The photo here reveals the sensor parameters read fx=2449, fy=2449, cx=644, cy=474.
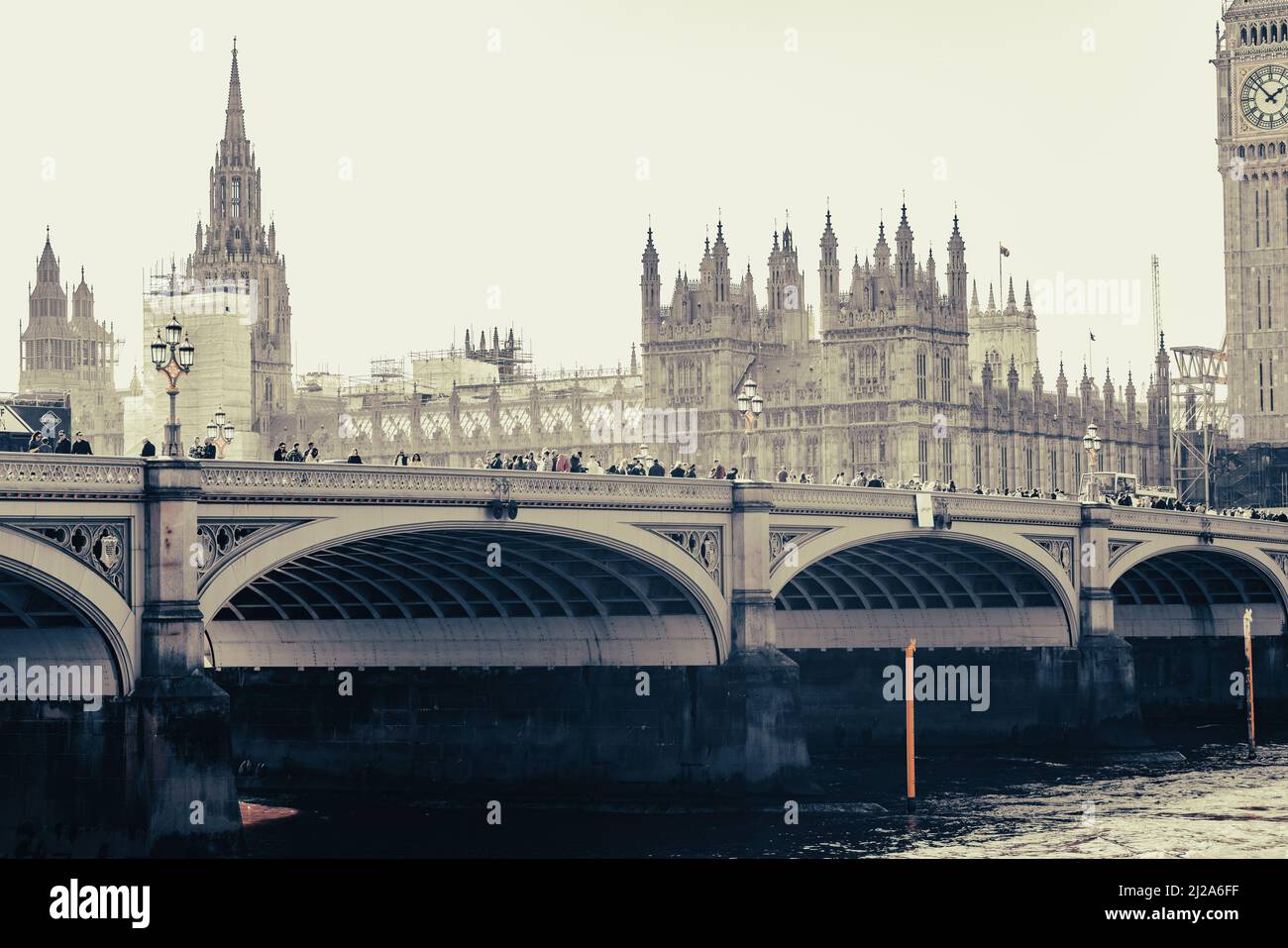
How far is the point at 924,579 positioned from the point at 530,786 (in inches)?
788

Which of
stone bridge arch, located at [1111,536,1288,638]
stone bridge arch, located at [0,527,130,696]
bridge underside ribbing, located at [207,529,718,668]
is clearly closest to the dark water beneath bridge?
bridge underside ribbing, located at [207,529,718,668]

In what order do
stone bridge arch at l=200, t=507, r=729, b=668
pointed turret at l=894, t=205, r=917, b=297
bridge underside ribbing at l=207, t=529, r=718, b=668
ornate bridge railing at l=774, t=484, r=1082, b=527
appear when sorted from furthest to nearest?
pointed turret at l=894, t=205, r=917, b=297, ornate bridge railing at l=774, t=484, r=1082, b=527, bridge underside ribbing at l=207, t=529, r=718, b=668, stone bridge arch at l=200, t=507, r=729, b=668

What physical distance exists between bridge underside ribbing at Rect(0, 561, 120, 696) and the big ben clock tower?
112139 millimetres

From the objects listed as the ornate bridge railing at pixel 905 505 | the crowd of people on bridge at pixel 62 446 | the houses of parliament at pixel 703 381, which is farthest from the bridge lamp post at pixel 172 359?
the houses of parliament at pixel 703 381

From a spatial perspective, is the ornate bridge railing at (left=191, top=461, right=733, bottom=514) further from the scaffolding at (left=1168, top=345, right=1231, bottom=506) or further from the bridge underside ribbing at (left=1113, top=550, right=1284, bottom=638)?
the scaffolding at (left=1168, top=345, right=1231, bottom=506)

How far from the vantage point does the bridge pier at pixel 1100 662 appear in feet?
257

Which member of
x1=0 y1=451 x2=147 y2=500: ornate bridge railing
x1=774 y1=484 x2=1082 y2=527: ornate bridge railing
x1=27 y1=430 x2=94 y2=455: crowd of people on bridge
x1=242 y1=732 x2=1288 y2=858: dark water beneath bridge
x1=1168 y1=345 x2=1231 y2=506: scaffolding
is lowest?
x1=242 y1=732 x2=1288 y2=858: dark water beneath bridge

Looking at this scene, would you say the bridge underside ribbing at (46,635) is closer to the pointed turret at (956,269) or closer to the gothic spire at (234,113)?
the pointed turret at (956,269)

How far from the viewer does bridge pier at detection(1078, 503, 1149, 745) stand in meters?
78.4

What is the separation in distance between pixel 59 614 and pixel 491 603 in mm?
17461

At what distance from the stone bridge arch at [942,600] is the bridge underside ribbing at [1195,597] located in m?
12.1

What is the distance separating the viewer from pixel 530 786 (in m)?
62.6
